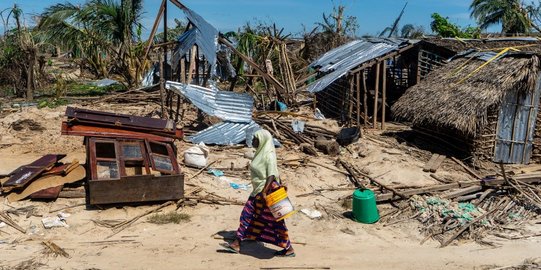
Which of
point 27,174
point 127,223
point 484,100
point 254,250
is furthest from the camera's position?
point 484,100

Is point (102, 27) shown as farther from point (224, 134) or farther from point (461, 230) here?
point (461, 230)

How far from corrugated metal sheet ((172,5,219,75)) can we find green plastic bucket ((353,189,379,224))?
556cm

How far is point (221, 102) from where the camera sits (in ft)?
38.7

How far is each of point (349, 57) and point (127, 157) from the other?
9.21 meters

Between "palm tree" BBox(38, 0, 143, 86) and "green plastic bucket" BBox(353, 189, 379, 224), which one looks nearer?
"green plastic bucket" BBox(353, 189, 379, 224)

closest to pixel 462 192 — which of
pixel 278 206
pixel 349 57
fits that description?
pixel 278 206

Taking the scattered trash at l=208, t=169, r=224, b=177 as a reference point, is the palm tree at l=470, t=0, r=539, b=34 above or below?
above

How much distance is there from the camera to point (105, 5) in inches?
679

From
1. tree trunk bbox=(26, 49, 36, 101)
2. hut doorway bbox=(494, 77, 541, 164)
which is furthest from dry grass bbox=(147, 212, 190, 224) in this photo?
tree trunk bbox=(26, 49, 36, 101)

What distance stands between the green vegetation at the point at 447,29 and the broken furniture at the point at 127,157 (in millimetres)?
18325

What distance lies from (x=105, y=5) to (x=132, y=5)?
3.02 feet

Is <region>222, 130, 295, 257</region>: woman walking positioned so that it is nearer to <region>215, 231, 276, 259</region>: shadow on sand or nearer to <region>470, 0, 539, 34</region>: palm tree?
<region>215, 231, 276, 259</region>: shadow on sand

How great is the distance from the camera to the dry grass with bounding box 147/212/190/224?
7.07m

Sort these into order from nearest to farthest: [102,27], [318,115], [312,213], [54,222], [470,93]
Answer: [54,222] < [312,213] < [470,93] < [318,115] < [102,27]
